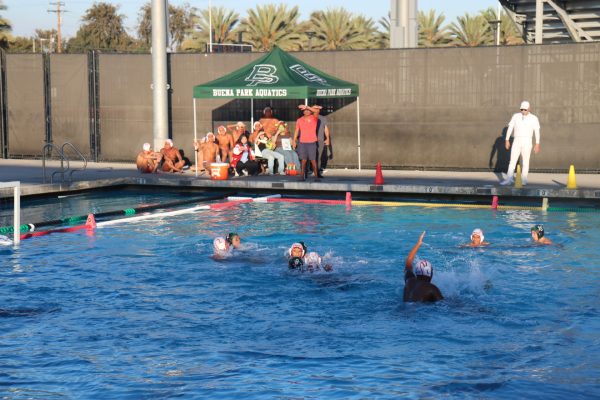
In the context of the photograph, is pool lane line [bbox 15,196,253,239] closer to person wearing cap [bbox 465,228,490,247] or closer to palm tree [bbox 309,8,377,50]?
person wearing cap [bbox 465,228,490,247]

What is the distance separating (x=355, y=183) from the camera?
2181 centimetres

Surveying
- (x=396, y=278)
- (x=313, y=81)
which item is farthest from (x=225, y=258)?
(x=313, y=81)

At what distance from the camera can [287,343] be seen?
10.1 meters

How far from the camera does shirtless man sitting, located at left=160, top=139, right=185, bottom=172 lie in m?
25.3

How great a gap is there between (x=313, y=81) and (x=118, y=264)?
10.9 meters

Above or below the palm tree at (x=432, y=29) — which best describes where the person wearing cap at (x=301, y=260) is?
below

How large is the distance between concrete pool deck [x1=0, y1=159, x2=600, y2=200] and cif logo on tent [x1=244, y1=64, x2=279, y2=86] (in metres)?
2.41

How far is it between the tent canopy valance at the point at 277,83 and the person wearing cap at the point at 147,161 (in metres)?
2.05

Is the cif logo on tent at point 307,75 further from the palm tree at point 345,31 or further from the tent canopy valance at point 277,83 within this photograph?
the palm tree at point 345,31

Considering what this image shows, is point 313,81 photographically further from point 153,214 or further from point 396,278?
point 396,278

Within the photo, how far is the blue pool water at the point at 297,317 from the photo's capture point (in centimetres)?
885

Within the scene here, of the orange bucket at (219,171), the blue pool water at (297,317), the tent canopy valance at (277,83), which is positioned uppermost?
the tent canopy valance at (277,83)

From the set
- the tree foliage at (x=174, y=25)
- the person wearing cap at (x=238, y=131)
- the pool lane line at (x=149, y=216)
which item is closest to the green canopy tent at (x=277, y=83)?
the person wearing cap at (x=238, y=131)

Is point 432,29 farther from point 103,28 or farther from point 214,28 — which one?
point 103,28
